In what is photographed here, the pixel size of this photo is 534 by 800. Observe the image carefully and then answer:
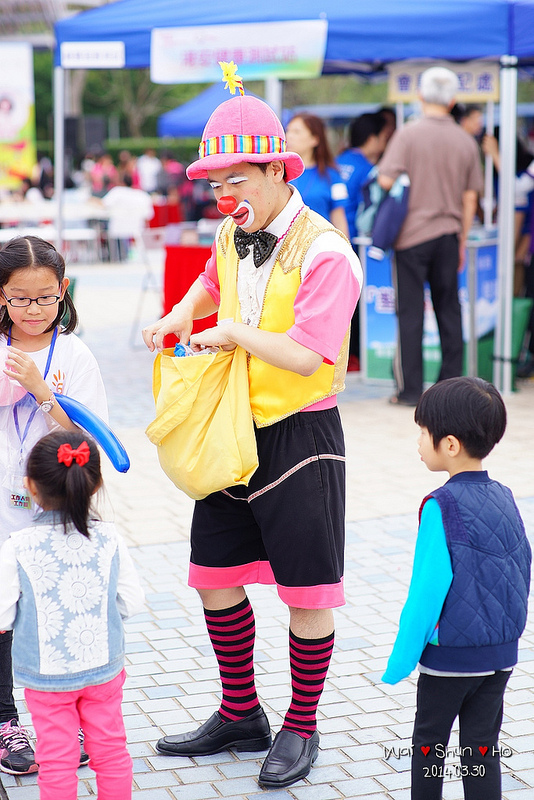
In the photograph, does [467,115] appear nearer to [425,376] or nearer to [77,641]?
[425,376]

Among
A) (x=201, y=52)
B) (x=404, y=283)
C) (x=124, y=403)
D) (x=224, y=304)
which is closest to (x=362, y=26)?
(x=201, y=52)

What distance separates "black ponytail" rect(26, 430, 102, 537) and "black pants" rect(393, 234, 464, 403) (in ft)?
Answer: 17.2

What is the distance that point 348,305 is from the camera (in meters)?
2.65

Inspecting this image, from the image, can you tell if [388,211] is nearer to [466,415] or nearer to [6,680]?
[6,680]

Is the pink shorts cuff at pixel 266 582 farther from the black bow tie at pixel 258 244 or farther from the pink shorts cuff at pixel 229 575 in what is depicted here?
the black bow tie at pixel 258 244

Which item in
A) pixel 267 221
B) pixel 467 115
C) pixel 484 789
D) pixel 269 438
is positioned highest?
pixel 467 115

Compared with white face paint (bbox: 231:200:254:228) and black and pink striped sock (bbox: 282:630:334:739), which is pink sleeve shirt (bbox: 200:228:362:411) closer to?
white face paint (bbox: 231:200:254:228)

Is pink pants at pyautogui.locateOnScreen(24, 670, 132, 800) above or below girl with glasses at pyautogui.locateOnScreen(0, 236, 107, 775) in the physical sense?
below

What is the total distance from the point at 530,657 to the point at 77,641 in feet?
6.12

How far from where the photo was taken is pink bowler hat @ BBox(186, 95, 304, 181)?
2637 millimetres

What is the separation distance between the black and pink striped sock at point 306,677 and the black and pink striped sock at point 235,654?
158 millimetres

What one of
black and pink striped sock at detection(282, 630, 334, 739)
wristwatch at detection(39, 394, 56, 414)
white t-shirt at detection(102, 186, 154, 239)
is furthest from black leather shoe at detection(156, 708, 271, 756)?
white t-shirt at detection(102, 186, 154, 239)

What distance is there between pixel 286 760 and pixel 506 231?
5533mm

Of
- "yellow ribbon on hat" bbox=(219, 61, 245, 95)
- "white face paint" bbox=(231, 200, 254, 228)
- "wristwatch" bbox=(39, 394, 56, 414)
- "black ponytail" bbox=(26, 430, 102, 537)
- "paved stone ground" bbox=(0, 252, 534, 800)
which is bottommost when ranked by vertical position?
"paved stone ground" bbox=(0, 252, 534, 800)
